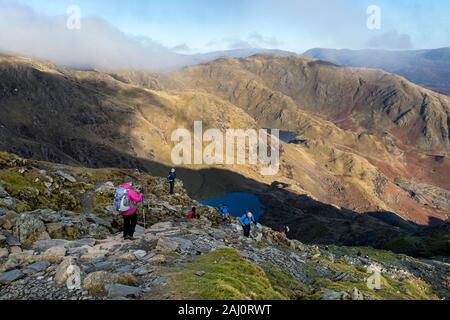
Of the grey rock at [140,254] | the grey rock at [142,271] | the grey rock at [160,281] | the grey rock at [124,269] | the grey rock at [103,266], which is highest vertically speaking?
the grey rock at [160,281]

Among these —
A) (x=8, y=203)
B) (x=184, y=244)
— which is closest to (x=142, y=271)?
(x=184, y=244)

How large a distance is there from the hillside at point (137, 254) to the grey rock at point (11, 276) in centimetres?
4

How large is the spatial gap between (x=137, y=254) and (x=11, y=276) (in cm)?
560

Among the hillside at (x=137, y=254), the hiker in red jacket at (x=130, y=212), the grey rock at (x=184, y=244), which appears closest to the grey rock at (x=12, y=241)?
the hillside at (x=137, y=254)

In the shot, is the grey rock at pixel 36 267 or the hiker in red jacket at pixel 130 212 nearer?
the grey rock at pixel 36 267

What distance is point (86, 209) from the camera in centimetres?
3944

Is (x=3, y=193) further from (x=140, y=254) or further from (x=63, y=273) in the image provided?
(x=63, y=273)

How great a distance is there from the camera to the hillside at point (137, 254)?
683 inches

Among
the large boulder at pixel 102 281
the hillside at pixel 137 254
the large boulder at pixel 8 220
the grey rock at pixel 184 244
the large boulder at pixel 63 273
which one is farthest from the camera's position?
the large boulder at pixel 8 220

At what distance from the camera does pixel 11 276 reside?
18938mm

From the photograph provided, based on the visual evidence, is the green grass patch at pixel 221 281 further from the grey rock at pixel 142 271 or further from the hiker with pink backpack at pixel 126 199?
the hiker with pink backpack at pixel 126 199

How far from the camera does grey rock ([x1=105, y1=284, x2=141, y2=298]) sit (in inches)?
640

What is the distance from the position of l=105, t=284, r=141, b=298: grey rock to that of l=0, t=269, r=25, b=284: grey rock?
4.72 metres

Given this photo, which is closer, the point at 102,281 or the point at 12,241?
the point at 102,281
